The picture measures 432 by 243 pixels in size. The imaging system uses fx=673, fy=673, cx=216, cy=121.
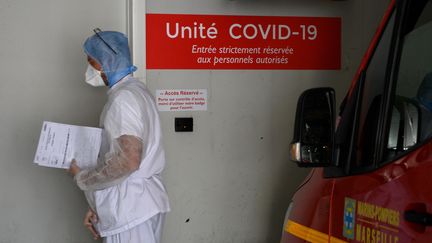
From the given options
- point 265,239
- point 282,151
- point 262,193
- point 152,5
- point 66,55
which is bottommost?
point 265,239

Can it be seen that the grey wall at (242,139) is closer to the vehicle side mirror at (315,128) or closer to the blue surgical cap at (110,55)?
the blue surgical cap at (110,55)

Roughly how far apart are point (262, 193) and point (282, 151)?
1.24ft

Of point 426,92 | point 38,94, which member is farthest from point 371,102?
point 38,94

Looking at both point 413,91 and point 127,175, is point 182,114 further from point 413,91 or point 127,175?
point 413,91

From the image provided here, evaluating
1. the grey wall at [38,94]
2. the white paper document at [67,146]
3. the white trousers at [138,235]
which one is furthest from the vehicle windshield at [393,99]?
the grey wall at [38,94]

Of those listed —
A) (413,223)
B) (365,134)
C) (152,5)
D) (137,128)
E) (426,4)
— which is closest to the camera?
(413,223)

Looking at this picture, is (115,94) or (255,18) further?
(255,18)

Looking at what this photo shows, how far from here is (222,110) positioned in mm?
5359

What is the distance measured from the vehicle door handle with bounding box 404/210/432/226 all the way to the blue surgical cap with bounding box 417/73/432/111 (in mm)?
374

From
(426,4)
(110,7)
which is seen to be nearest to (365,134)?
(426,4)

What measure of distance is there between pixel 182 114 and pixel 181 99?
4.7 inches

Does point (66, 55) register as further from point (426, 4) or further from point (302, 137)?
point (426, 4)

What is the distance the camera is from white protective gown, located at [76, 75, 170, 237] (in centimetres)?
390

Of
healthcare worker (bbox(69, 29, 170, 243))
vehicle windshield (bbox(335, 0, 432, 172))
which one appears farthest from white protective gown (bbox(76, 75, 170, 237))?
vehicle windshield (bbox(335, 0, 432, 172))
